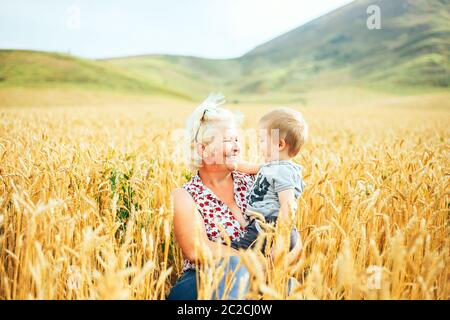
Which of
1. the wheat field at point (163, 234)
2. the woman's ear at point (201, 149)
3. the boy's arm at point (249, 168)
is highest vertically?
the woman's ear at point (201, 149)

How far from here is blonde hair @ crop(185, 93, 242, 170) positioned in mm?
2449

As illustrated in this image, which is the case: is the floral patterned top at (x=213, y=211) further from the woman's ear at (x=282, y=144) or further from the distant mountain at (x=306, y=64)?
the distant mountain at (x=306, y=64)

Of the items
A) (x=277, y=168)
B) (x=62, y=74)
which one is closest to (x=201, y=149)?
(x=277, y=168)

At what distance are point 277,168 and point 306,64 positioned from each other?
161145 millimetres

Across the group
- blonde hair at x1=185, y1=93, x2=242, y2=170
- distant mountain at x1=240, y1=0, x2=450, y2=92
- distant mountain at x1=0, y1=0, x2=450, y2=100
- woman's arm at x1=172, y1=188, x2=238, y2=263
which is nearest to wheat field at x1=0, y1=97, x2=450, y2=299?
woman's arm at x1=172, y1=188, x2=238, y2=263

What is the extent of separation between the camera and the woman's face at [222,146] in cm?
242

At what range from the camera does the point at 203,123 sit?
8.17ft

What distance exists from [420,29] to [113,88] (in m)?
119

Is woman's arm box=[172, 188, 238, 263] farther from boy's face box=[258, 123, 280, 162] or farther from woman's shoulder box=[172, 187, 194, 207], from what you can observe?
boy's face box=[258, 123, 280, 162]

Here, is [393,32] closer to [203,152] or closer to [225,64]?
[225,64]

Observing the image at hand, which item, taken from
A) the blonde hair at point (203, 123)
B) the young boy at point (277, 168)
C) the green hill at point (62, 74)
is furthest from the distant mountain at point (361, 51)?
the blonde hair at point (203, 123)

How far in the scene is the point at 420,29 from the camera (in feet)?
450

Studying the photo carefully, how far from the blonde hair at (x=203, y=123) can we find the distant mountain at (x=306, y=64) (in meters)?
58.9
